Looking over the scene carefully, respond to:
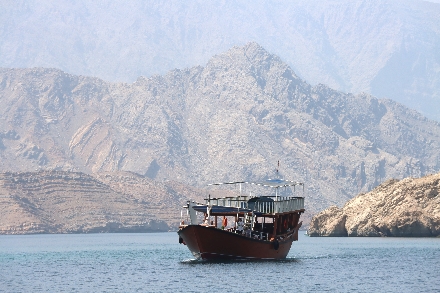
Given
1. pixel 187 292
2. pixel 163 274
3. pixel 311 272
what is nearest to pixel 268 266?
pixel 311 272

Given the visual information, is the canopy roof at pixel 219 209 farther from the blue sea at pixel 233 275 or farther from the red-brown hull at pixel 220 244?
the blue sea at pixel 233 275

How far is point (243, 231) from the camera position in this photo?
114375 mm

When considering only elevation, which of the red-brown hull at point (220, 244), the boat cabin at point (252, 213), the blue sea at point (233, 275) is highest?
the boat cabin at point (252, 213)

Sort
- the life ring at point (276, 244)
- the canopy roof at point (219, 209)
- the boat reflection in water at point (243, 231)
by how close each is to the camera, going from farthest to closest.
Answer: the life ring at point (276, 244) → the canopy roof at point (219, 209) → the boat reflection in water at point (243, 231)

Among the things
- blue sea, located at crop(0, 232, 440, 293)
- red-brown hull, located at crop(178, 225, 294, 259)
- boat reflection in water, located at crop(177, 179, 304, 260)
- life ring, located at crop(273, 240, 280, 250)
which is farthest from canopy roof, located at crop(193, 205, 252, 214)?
blue sea, located at crop(0, 232, 440, 293)

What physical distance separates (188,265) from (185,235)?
4291mm

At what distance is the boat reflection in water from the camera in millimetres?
110875

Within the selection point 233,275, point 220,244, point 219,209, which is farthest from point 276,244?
point 233,275

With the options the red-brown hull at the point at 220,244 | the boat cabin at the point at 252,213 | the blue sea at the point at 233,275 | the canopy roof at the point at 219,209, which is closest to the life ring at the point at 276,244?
the red-brown hull at the point at 220,244

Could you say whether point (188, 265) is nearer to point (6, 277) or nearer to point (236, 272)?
point (236, 272)

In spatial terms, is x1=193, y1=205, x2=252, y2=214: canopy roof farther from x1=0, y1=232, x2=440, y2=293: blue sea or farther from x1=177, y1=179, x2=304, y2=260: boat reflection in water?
x1=0, y1=232, x2=440, y2=293: blue sea

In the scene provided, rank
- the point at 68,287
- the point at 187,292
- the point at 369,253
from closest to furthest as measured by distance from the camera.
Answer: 1. the point at 187,292
2. the point at 68,287
3. the point at 369,253

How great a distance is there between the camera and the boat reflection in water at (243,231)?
364 feet

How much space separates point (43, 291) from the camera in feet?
309
